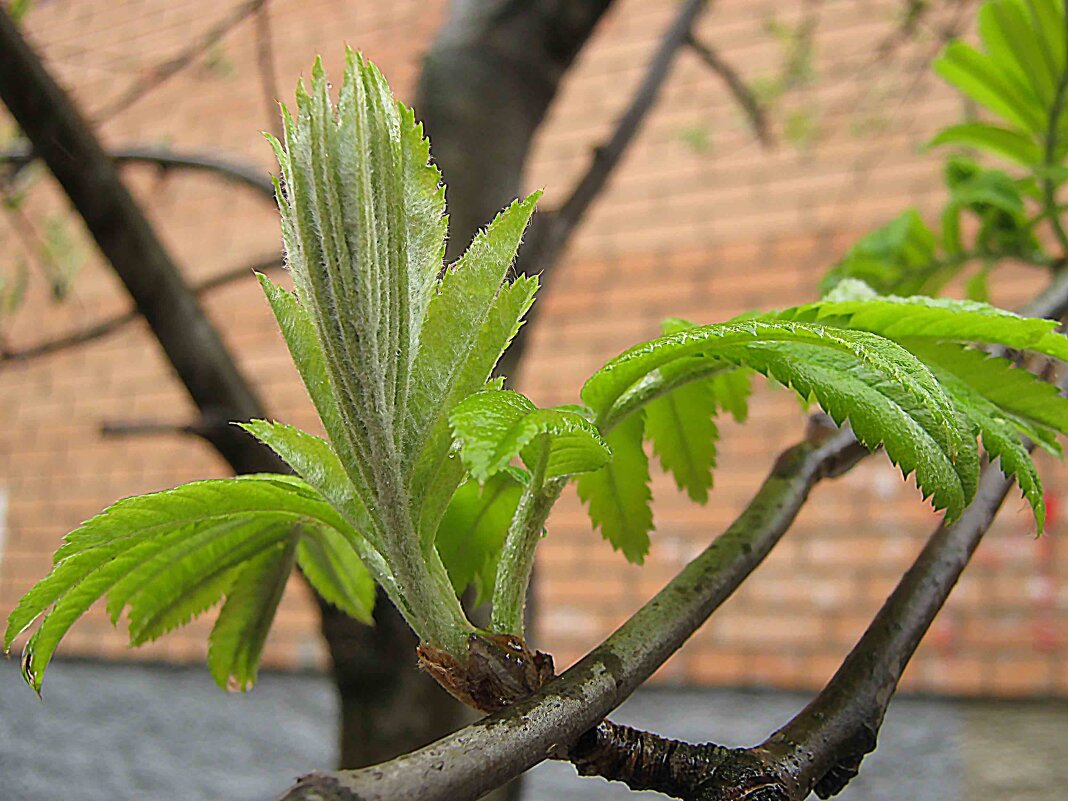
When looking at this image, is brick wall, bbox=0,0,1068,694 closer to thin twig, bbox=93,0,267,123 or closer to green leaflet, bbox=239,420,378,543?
thin twig, bbox=93,0,267,123

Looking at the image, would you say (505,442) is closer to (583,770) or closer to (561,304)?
(583,770)

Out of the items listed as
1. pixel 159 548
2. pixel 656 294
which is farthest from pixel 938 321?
pixel 656 294

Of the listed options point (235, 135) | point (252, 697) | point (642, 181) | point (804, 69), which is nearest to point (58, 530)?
point (252, 697)

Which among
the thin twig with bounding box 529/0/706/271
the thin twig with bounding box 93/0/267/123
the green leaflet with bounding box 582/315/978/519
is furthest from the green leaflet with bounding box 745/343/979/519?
the thin twig with bounding box 93/0/267/123

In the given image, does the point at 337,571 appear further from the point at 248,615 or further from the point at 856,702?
the point at 856,702

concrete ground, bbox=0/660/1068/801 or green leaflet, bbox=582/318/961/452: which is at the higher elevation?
concrete ground, bbox=0/660/1068/801
